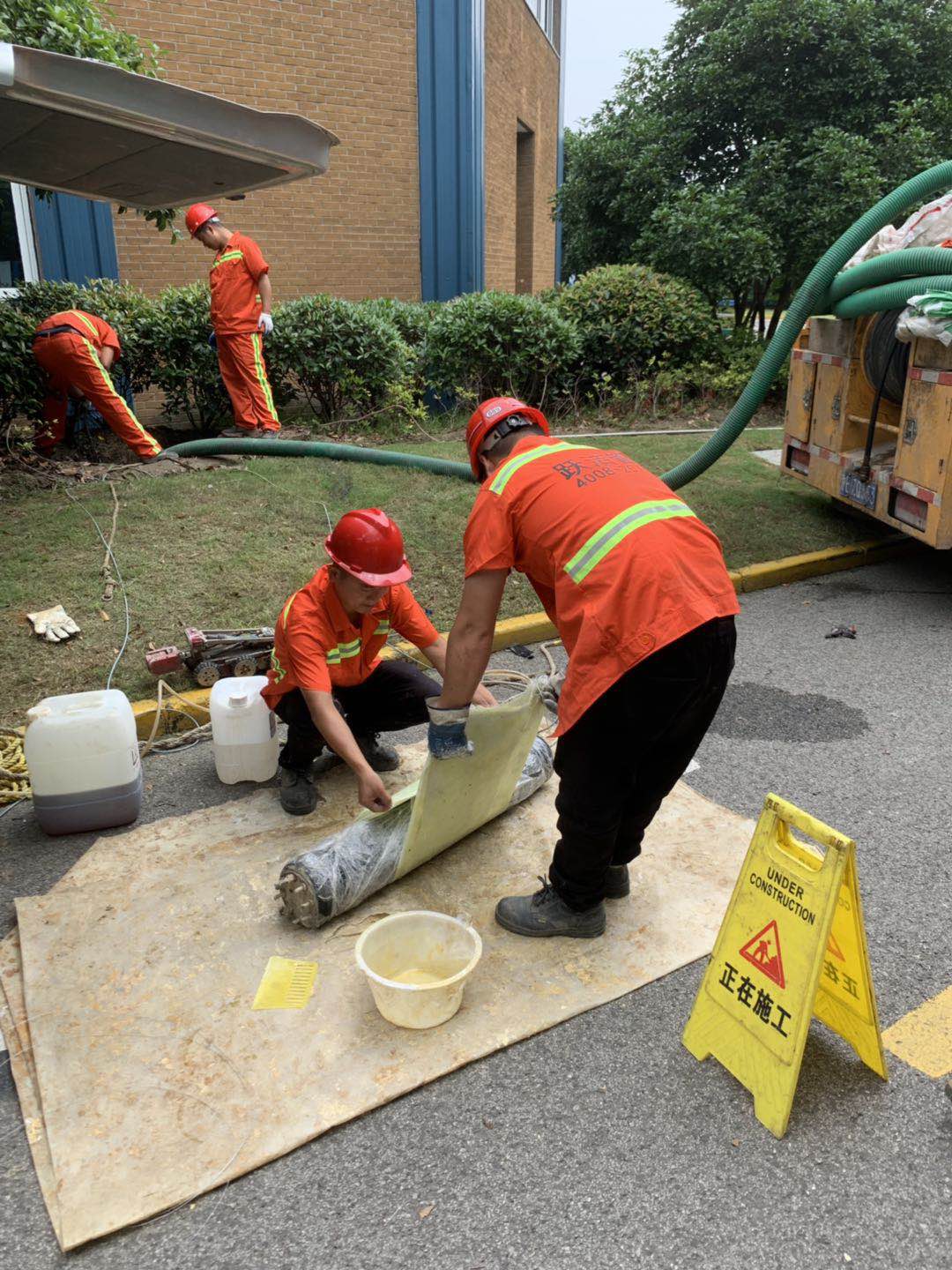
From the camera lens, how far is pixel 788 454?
697cm

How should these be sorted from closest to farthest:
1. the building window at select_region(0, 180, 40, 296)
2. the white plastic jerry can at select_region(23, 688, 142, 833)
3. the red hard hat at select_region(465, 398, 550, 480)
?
the red hard hat at select_region(465, 398, 550, 480), the white plastic jerry can at select_region(23, 688, 142, 833), the building window at select_region(0, 180, 40, 296)

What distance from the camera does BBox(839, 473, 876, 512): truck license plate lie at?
5.89 meters

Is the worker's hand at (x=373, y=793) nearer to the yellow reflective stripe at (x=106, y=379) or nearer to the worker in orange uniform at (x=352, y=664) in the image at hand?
the worker in orange uniform at (x=352, y=664)

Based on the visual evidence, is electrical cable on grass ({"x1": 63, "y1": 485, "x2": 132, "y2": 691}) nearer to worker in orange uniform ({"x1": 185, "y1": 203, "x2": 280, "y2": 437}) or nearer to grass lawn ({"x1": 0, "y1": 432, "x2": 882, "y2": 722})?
grass lawn ({"x1": 0, "y1": 432, "x2": 882, "y2": 722})

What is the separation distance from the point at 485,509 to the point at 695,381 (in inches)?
341

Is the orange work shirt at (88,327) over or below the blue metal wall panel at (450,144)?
below

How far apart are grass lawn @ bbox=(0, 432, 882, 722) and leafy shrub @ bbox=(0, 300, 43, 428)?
4.03 feet

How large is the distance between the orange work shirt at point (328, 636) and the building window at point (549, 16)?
17.2 metres

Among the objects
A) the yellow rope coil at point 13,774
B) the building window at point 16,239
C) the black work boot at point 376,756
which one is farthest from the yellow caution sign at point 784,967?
the building window at point 16,239

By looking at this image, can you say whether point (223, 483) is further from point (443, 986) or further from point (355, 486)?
point (443, 986)

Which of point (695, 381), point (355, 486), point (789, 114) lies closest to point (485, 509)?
point (355, 486)

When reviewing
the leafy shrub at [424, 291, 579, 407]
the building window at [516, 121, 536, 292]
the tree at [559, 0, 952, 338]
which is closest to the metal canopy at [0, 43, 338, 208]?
the leafy shrub at [424, 291, 579, 407]

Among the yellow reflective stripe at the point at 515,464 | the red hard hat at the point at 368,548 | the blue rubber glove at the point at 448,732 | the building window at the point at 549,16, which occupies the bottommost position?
the blue rubber glove at the point at 448,732

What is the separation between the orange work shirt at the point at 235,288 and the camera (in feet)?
24.8
